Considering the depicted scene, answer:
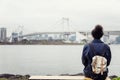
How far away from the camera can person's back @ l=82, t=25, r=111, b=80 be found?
22.1ft

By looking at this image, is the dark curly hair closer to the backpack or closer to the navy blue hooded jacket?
the navy blue hooded jacket

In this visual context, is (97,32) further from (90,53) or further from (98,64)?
(98,64)

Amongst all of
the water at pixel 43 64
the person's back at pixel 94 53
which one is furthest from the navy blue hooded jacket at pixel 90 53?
the water at pixel 43 64

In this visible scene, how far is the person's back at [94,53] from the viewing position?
6.73 metres

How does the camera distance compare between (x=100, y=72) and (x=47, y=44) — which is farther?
(x=47, y=44)

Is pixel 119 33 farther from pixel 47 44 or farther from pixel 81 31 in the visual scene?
pixel 47 44

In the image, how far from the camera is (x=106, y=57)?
6820 mm

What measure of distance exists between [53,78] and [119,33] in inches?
1895

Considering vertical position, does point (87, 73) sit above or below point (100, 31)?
below

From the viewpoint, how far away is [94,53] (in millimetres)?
6738

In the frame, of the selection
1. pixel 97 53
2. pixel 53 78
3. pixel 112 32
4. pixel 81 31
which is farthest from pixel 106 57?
pixel 81 31

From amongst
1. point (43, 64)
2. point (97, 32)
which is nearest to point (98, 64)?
point (97, 32)

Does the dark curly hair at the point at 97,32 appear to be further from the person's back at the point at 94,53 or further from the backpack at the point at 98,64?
the backpack at the point at 98,64

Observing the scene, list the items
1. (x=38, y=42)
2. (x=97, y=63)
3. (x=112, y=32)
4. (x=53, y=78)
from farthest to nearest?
1. (x=38, y=42)
2. (x=112, y=32)
3. (x=53, y=78)
4. (x=97, y=63)
